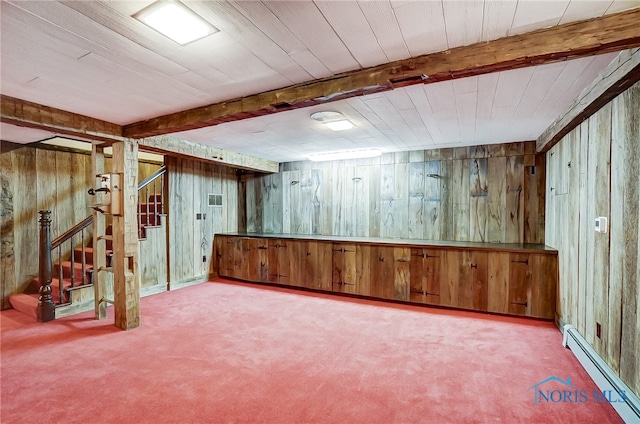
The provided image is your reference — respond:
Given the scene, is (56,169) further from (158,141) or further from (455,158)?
(455,158)

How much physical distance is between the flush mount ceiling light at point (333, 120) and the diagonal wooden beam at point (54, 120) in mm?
2118

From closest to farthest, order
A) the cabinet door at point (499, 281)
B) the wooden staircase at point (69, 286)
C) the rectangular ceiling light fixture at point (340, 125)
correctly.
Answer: the rectangular ceiling light fixture at point (340, 125)
the cabinet door at point (499, 281)
the wooden staircase at point (69, 286)

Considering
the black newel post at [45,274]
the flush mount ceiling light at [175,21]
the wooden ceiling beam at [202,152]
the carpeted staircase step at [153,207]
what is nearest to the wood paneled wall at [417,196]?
the wooden ceiling beam at [202,152]

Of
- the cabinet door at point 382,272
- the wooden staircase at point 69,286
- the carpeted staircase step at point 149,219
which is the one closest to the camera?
the wooden staircase at point 69,286

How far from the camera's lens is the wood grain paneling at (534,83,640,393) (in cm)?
186

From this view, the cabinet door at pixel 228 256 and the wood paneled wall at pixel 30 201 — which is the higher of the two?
the wood paneled wall at pixel 30 201

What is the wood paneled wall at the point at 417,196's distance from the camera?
4.14 m

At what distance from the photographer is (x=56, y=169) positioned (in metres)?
4.43

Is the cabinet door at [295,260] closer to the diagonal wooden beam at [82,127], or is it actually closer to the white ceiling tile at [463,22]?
the diagonal wooden beam at [82,127]

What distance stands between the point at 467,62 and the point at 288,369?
2457 millimetres

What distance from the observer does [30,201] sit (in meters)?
4.19

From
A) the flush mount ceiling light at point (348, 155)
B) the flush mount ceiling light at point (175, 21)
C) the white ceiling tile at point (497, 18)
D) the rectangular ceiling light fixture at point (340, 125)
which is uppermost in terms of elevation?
the white ceiling tile at point (497, 18)

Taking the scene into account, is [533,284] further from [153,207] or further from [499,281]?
[153,207]

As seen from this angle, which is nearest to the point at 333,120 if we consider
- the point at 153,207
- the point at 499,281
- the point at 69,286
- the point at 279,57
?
the point at 279,57
